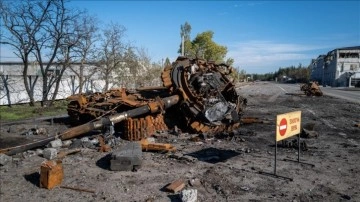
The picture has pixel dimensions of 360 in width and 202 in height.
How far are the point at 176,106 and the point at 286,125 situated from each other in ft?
18.9

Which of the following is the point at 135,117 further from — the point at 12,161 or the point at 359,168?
the point at 359,168

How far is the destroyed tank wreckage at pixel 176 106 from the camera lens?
1048 cm

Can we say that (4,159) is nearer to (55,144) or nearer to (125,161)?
(55,144)

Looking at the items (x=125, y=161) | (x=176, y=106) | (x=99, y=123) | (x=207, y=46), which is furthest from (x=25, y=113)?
(x=207, y=46)

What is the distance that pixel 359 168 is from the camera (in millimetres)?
7199

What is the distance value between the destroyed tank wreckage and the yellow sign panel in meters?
4.22

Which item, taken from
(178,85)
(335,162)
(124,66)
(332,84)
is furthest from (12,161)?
(332,84)

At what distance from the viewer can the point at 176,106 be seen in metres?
12.2

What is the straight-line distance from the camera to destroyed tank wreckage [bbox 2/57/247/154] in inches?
413

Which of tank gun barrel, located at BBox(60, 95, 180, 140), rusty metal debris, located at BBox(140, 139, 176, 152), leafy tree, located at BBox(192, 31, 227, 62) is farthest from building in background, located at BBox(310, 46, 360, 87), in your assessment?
rusty metal debris, located at BBox(140, 139, 176, 152)

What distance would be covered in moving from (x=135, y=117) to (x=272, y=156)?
4.38 meters

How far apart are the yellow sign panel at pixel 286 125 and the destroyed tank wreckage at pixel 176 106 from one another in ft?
13.8

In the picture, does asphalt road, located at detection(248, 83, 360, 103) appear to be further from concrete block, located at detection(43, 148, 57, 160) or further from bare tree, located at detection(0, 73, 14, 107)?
bare tree, located at detection(0, 73, 14, 107)

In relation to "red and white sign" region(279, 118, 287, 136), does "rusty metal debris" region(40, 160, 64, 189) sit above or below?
below
